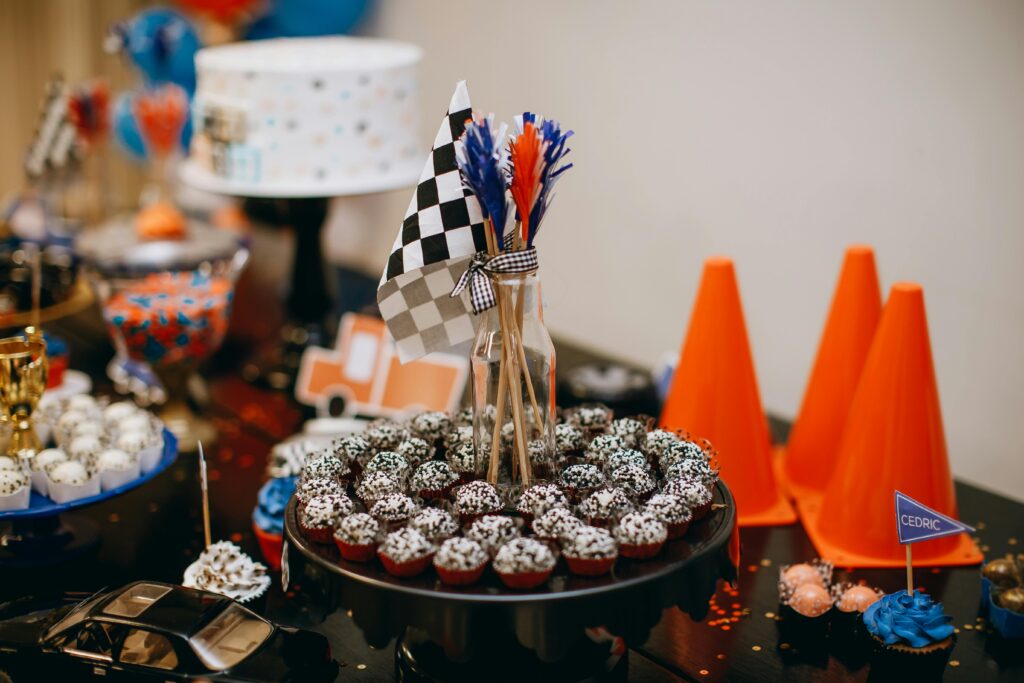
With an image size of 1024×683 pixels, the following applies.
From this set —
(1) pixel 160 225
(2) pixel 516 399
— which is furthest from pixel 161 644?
(1) pixel 160 225

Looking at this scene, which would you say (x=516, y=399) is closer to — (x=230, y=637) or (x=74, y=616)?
(x=230, y=637)

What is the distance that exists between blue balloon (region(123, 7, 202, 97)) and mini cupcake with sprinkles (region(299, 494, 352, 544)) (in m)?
1.70

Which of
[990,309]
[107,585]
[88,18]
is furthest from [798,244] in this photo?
[88,18]

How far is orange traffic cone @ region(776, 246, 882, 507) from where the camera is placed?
145cm

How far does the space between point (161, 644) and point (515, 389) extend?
427 millimetres

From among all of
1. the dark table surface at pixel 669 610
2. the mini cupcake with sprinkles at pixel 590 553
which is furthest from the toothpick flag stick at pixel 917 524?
the mini cupcake with sprinkles at pixel 590 553

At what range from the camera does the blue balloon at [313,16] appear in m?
2.37

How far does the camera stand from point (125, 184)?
3.61 metres

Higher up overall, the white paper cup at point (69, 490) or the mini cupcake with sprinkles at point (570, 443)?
the mini cupcake with sprinkles at point (570, 443)

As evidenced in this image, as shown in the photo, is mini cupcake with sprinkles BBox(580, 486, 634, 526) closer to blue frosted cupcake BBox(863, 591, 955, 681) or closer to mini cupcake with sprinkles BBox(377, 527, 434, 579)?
mini cupcake with sprinkles BBox(377, 527, 434, 579)

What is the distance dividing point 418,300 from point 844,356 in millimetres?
628

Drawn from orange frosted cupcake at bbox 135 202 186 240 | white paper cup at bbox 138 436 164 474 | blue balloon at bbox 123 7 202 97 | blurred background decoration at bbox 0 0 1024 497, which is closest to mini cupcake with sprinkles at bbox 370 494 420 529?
blurred background decoration at bbox 0 0 1024 497

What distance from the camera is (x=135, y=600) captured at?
42.6 inches

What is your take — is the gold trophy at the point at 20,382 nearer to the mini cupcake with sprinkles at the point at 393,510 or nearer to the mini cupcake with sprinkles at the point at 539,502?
the mini cupcake with sprinkles at the point at 393,510
